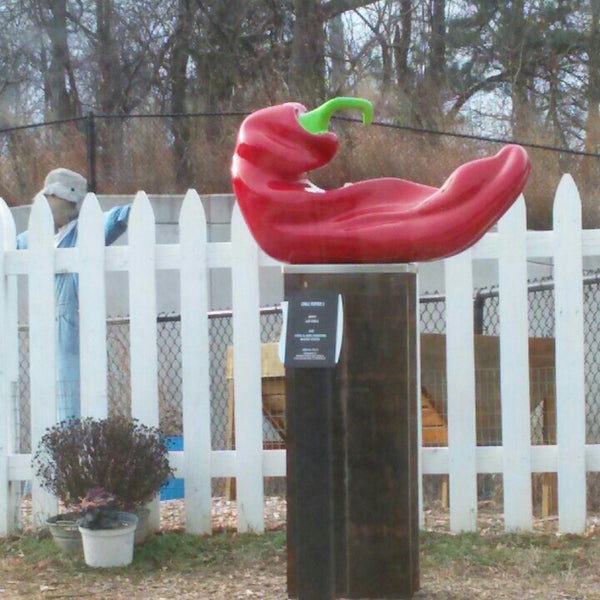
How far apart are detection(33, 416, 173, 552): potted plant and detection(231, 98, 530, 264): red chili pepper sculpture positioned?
148cm

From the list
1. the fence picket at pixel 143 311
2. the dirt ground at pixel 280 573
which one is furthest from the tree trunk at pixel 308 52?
the dirt ground at pixel 280 573

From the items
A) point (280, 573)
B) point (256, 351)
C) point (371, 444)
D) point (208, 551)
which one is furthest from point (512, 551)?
point (256, 351)

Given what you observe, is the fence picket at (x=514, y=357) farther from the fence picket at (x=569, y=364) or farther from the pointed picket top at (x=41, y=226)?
the pointed picket top at (x=41, y=226)

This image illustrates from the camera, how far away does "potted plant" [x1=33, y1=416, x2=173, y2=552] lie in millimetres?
4672

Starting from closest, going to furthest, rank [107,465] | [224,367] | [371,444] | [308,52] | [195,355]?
[371,444] → [107,465] → [195,355] → [224,367] → [308,52]

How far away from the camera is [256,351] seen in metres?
5.07

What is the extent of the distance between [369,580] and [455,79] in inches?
567

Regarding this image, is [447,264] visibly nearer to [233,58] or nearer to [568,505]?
[568,505]

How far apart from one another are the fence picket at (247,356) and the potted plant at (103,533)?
72cm

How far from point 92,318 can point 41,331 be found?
Result: 0.97ft

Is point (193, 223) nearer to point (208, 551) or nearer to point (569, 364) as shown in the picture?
point (208, 551)

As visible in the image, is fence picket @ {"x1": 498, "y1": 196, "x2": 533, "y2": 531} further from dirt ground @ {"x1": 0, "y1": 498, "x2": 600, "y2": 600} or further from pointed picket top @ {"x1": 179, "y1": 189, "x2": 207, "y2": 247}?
pointed picket top @ {"x1": 179, "y1": 189, "x2": 207, "y2": 247}

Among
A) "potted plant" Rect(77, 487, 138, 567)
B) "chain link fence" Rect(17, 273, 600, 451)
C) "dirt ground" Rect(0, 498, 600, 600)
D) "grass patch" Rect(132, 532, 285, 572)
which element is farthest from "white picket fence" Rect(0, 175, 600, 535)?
"chain link fence" Rect(17, 273, 600, 451)

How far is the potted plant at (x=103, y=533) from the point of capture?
455 centimetres
